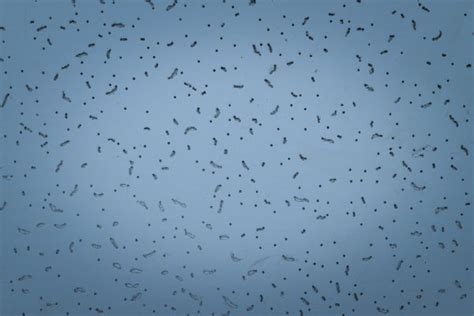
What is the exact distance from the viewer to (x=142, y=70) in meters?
1.51

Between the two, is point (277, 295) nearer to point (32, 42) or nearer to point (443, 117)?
point (443, 117)

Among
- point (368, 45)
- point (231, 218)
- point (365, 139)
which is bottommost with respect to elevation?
point (231, 218)

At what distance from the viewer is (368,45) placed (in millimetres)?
1504

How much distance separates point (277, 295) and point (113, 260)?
0.51 m

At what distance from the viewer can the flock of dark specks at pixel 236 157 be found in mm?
1503

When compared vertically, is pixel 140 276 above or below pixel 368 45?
below

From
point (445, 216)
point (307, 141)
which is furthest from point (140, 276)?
point (445, 216)

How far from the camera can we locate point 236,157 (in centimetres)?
153

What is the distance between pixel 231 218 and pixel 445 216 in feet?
2.11

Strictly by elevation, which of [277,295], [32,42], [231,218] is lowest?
[277,295]

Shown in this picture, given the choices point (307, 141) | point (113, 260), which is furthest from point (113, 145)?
point (307, 141)

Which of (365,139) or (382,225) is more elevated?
(365,139)

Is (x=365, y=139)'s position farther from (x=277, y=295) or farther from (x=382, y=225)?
(x=277, y=295)

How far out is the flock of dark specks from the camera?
1503mm
